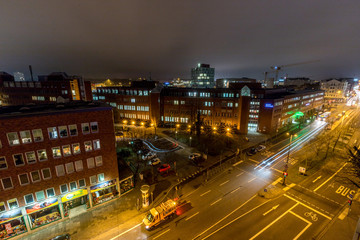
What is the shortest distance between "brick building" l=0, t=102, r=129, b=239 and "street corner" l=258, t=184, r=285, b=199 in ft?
86.1

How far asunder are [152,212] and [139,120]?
185 ft

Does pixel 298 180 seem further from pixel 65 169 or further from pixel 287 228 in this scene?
pixel 65 169

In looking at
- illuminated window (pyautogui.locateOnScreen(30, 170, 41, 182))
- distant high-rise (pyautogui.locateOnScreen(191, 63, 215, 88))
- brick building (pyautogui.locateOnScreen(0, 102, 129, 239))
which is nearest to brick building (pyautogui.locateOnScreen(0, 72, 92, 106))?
brick building (pyautogui.locateOnScreen(0, 102, 129, 239))

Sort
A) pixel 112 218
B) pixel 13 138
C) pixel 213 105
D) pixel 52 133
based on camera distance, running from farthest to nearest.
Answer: pixel 213 105 < pixel 112 218 < pixel 52 133 < pixel 13 138

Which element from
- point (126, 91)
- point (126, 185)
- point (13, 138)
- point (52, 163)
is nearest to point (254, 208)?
point (126, 185)

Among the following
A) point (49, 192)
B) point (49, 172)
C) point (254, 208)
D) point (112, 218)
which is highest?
point (49, 172)

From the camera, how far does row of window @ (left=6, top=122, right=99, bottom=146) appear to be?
18.8 metres

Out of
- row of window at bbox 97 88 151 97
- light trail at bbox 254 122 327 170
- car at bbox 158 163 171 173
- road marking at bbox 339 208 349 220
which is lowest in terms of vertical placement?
road marking at bbox 339 208 349 220

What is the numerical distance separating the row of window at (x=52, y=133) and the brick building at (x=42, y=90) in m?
58.8

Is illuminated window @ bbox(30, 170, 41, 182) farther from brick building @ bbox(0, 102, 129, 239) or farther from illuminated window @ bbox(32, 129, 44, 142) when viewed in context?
illuminated window @ bbox(32, 129, 44, 142)

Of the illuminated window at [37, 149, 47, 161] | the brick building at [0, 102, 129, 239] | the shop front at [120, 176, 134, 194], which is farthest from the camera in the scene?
the shop front at [120, 176, 134, 194]

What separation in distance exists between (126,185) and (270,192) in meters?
26.5

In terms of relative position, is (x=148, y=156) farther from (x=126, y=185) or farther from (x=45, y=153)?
(x=45, y=153)

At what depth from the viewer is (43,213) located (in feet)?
74.1
